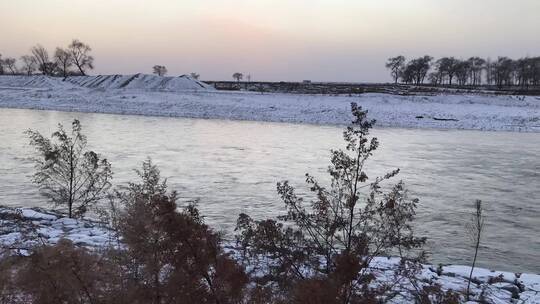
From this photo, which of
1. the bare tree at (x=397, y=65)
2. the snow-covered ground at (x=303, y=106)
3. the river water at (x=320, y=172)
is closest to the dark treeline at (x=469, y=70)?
the bare tree at (x=397, y=65)

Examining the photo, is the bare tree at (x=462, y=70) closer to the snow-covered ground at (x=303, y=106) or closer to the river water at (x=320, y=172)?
the snow-covered ground at (x=303, y=106)

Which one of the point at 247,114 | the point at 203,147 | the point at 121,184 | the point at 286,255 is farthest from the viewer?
the point at 247,114

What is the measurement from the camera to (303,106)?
159 feet

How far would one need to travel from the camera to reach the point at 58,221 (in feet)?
29.6

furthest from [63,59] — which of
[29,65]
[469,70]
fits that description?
[469,70]

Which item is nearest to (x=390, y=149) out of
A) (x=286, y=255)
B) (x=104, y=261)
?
(x=286, y=255)

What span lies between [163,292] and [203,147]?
18784 millimetres

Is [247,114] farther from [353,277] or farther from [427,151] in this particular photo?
[353,277]

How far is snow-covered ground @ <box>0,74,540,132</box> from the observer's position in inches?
1618

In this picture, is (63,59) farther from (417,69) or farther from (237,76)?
(417,69)

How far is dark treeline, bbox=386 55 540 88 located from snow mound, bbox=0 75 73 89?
6974 centimetres

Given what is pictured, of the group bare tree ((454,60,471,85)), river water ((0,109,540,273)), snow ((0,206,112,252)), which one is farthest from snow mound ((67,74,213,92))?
snow ((0,206,112,252))

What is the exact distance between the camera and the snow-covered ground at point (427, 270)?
6516 millimetres

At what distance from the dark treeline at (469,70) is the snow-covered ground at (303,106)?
43739 mm
